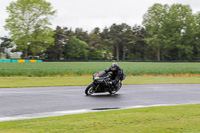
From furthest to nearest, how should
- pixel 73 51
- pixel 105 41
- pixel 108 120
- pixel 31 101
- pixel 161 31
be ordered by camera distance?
pixel 105 41
pixel 73 51
pixel 161 31
pixel 31 101
pixel 108 120

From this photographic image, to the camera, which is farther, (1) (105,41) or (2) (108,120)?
(1) (105,41)

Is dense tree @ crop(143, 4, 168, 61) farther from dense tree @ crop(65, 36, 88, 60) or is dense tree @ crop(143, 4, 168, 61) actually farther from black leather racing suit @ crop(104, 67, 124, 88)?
black leather racing suit @ crop(104, 67, 124, 88)

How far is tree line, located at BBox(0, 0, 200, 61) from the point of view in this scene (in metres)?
61.9

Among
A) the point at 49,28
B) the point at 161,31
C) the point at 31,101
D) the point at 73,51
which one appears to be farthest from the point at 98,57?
the point at 31,101

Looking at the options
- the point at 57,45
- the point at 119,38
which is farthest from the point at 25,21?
the point at 119,38

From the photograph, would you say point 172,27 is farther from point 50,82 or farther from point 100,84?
point 100,84

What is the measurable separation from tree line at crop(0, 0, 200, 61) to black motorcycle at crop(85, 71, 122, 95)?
4865 cm

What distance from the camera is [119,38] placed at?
110 metres

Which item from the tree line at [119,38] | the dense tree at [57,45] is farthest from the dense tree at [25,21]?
the dense tree at [57,45]

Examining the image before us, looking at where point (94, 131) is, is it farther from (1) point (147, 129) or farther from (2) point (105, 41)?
(2) point (105, 41)

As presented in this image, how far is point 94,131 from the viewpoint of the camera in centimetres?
637

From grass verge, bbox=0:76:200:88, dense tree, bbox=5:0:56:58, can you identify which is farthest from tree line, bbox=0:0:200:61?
grass verge, bbox=0:76:200:88

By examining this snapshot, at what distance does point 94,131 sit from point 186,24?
83.1 metres

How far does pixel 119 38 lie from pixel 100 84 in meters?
96.6
